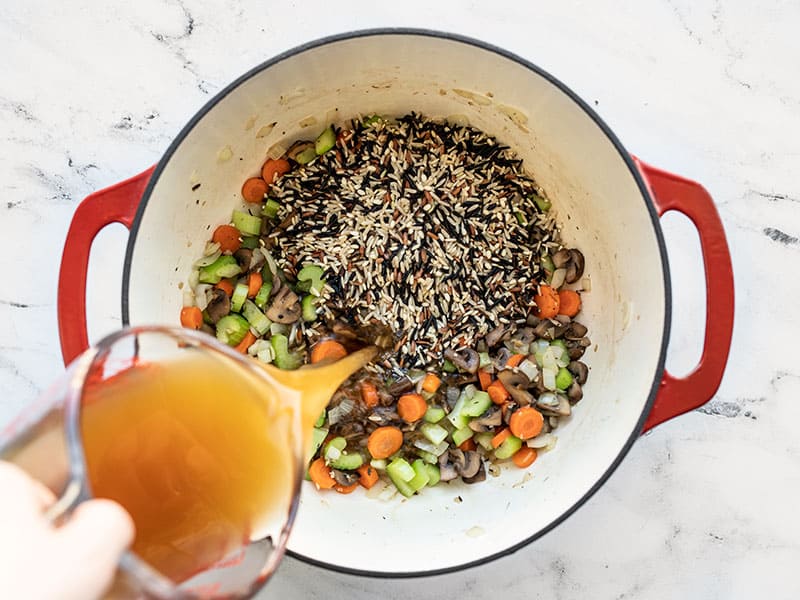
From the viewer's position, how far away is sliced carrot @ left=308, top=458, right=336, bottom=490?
1415mm

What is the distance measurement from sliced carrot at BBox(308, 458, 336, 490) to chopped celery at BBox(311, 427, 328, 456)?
0.8 inches

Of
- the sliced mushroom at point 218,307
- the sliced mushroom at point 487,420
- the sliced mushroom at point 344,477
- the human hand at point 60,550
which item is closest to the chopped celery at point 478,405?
the sliced mushroom at point 487,420

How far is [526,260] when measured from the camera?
1.46 metres

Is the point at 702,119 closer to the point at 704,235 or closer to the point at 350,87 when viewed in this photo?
the point at 704,235

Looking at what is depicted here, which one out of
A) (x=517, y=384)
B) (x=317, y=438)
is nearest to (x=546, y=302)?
(x=517, y=384)

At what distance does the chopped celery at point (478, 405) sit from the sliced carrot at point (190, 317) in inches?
19.3

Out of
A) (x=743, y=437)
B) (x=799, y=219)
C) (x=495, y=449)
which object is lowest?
(x=495, y=449)

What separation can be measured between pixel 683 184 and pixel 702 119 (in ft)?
1.08

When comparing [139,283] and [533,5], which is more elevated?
[533,5]

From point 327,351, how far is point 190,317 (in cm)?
24

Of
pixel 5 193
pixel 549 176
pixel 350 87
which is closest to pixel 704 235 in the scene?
pixel 549 176

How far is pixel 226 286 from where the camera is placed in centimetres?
144

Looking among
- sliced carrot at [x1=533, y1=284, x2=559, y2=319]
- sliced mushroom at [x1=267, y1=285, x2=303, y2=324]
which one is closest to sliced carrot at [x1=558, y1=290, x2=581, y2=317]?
sliced carrot at [x1=533, y1=284, x2=559, y2=319]

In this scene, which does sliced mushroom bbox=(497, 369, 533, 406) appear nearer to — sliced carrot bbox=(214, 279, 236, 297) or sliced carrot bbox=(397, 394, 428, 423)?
sliced carrot bbox=(397, 394, 428, 423)
